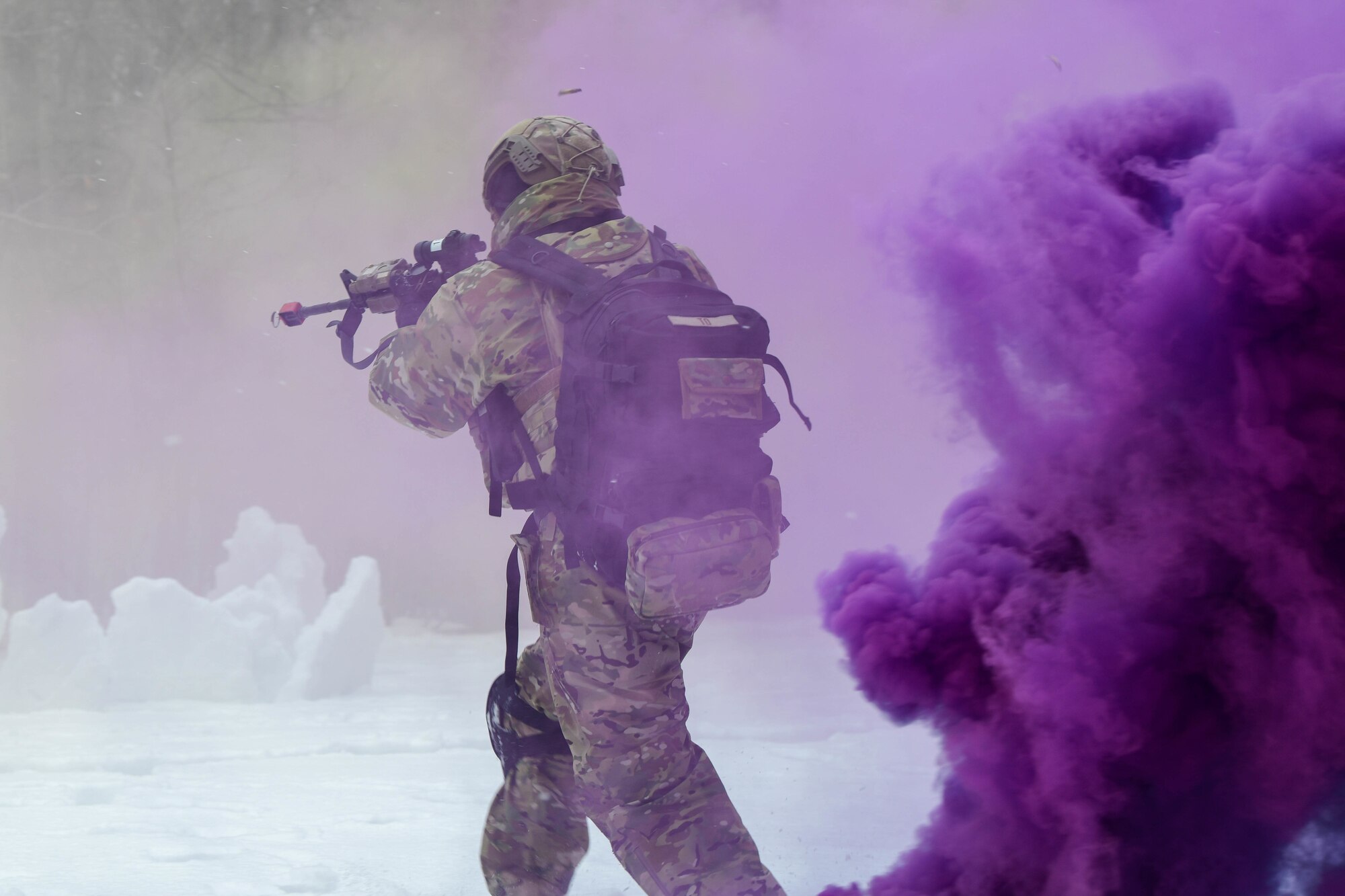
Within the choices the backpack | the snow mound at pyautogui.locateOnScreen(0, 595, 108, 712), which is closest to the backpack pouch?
the backpack

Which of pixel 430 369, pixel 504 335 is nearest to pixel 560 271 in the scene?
pixel 504 335

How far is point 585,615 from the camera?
1.42 meters

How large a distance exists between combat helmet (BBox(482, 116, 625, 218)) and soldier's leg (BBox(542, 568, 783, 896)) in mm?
598

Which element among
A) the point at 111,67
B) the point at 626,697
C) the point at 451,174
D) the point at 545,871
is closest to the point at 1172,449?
the point at 626,697

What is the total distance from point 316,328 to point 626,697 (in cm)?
608

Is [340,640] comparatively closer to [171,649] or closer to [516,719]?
[171,649]

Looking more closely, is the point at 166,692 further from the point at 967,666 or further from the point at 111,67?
the point at 967,666

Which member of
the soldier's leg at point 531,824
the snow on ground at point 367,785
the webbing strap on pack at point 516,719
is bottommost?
the snow on ground at point 367,785

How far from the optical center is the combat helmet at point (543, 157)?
155cm

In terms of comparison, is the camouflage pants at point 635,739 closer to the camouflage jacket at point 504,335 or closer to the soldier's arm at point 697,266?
the camouflage jacket at point 504,335

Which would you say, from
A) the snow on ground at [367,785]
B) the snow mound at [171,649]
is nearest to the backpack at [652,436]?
the snow on ground at [367,785]

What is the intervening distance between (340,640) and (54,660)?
1638mm

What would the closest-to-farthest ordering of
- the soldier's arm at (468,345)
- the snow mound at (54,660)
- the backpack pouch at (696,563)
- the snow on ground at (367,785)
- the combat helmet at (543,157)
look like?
the backpack pouch at (696,563) < the soldier's arm at (468,345) < the combat helmet at (543,157) < the snow on ground at (367,785) < the snow mound at (54,660)

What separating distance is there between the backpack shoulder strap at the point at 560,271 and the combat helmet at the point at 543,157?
163mm
